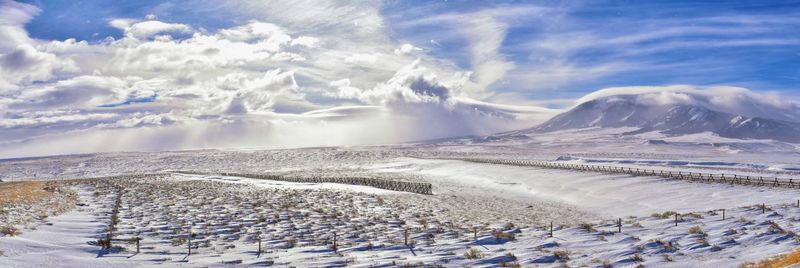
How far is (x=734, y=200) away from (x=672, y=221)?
62.8 ft

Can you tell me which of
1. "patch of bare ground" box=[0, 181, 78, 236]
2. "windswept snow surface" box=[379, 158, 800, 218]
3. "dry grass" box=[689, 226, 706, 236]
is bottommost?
"windswept snow surface" box=[379, 158, 800, 218]

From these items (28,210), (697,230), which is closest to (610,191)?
(697,230)

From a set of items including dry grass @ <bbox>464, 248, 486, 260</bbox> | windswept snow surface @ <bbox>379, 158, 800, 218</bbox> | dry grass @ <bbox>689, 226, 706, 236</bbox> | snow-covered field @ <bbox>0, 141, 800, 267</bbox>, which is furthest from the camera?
windswept snow surface @ <bbox>379, 158, 800, 218</bbox>

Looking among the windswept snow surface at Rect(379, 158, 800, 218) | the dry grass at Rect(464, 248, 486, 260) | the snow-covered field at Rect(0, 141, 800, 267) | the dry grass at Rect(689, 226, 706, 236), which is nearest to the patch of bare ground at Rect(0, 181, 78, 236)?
the snow-covered field at Rect(0, 141, 800, 267)

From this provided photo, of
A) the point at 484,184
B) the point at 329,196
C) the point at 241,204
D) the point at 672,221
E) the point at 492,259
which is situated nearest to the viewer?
the point at 492,259

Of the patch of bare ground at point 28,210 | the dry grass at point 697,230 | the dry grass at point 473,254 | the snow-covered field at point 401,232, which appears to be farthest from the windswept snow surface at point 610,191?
the patch of bare ground at point 28,210

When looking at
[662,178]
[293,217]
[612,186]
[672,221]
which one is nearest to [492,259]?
[672,221]

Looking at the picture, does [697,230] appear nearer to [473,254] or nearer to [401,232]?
[473,254]

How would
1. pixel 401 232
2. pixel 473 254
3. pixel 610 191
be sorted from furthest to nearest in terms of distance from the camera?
pixel 610 191, pixel 401 232, pixel 473 254

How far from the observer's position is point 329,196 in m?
44.6

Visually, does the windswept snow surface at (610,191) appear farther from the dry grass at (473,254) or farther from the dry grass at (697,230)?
the dry grass at (473,254)

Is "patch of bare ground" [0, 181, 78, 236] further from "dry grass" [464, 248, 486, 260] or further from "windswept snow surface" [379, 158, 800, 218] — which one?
"windswept snow surface" [379, 158, 800, 218]

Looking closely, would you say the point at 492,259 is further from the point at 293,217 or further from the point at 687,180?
the point at 687,180

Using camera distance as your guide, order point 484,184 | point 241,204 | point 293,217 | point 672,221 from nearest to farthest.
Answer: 1. point 672,221
2. point 293,217
3. point 241,204
4. point 484,184
